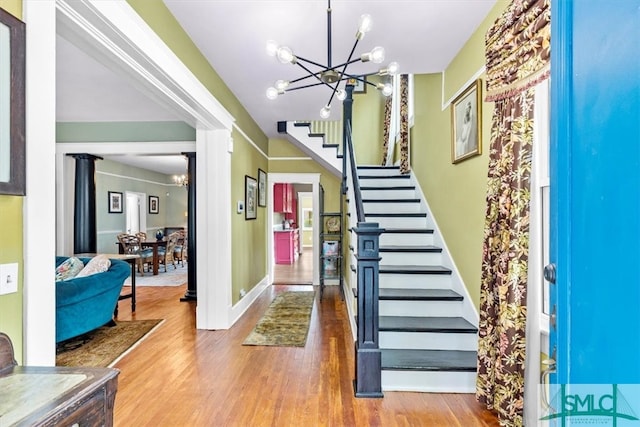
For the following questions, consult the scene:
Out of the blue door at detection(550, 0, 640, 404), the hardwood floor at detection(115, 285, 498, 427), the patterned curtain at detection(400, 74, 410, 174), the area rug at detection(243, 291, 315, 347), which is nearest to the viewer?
the blue door at detection(550, 0, 640, 404)

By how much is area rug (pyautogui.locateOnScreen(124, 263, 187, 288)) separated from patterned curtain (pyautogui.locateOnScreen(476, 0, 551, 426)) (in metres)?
5.60

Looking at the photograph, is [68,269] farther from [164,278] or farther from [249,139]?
[164,278]

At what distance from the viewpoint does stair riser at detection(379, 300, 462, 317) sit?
111 inches

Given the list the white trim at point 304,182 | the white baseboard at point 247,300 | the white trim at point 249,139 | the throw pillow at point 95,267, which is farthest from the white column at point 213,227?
the white trim at point 304,182

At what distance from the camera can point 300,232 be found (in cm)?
1152

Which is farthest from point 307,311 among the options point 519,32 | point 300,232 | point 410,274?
point 300,232

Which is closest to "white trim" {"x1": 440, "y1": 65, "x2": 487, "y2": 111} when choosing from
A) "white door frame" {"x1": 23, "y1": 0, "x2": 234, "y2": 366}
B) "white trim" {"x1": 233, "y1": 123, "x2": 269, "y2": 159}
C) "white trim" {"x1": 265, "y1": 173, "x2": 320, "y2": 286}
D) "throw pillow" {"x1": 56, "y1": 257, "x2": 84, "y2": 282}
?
"white door frame" {"x1": 23, "y1": 0, "x2": 234, "y2": 366}

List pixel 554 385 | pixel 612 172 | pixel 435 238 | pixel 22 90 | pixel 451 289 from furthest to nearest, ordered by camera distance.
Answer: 1. pixel 435 238
2. pixel 451 289
3. pixel 22 90
4. pixel 554 385
5. pixel 612 172

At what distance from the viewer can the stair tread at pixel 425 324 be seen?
2.54m

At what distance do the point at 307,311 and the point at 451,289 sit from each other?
197 cm

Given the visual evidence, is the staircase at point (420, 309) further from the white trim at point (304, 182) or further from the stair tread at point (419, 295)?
the white trim at point (304, 182)

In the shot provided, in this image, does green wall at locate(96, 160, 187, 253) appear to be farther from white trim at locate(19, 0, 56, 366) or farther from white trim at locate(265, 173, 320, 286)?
white trim at locate(19, 0, 56, 366)

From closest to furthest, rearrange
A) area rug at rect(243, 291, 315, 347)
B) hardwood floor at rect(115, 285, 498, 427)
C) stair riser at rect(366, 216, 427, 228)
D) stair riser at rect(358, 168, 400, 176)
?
hardwood floor at rect(115, 285, 498, 427)
area rug at rect(243, 291, 315, 347)
stair riser at rect(366, 216, 427, 228)
stair riser at rect(358, 168, 400, 176)

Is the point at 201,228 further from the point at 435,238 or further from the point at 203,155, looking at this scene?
the point at 435,238
